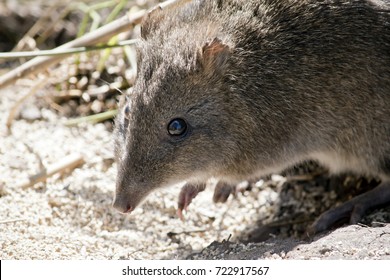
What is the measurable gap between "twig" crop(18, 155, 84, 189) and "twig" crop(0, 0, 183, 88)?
728 millimetres

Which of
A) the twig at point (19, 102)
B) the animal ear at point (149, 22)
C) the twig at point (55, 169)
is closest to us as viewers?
the animal ear at point (149, 22)

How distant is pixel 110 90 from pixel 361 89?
102 inches

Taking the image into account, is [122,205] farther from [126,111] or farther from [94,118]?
[94,118]

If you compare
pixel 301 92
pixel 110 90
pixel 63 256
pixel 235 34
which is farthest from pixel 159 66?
pixel 110 90

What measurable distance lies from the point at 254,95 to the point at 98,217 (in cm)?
144

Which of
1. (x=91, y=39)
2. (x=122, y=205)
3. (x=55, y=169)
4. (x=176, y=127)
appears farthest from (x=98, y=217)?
(x=91, y=39)

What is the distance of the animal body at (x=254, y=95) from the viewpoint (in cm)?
428

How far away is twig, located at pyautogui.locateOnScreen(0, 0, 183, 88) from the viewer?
208 inches

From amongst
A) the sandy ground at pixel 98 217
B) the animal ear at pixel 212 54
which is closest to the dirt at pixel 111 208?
the sandy ground at pixel 98 217

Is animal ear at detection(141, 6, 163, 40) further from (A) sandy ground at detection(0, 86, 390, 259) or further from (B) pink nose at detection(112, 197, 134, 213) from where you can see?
(A) sandy ground at detection(0, 86, 390, 259)

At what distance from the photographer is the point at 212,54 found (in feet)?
14.0

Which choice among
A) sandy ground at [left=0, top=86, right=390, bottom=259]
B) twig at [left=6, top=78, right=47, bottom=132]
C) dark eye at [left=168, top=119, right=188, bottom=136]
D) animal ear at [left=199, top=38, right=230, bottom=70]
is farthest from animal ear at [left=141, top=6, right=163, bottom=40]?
twig at [left=6, top=78, right=47, bottom=132]

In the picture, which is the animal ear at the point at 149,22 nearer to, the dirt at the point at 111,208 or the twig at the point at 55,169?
the dirt at the point at 111,208

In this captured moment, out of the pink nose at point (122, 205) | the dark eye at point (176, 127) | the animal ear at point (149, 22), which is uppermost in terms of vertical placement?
the animal ear at point (149, 22)
